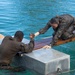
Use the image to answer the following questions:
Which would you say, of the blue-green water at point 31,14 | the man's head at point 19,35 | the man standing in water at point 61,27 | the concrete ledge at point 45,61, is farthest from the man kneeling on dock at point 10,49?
the blue-green water at point 31,14

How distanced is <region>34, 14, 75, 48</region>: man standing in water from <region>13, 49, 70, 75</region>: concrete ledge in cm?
67

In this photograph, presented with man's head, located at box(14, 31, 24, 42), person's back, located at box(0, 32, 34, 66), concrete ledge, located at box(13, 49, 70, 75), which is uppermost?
man's head, located at box(14, 31, 24, 42)

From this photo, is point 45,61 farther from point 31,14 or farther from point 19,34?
point 31,14

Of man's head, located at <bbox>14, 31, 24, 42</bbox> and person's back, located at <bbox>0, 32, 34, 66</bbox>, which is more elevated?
man's head, located at <bbox>14, 31, 24, 42</bbox>

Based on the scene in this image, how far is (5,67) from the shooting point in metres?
7.75

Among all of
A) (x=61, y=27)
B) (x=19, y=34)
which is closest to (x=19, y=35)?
(x=19, y=34)

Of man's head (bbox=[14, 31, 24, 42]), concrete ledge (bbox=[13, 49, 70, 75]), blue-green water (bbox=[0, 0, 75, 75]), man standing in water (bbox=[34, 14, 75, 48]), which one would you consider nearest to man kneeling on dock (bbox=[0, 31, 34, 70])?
man's head (bbox=[14, 31, 24, 42])

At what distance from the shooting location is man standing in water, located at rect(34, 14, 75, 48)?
28.6 ft

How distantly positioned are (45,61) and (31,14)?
8.58m

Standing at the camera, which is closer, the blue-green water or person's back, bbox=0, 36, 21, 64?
person's back, bbox=0, 36, 21, 64

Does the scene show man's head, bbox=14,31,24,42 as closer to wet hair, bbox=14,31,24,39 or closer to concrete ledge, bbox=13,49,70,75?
wet hair, bbox=14,31,24,39

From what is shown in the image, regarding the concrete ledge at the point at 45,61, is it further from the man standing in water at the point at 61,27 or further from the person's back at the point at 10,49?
the man standing in water at the point at 61,27

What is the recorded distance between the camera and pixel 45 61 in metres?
7.41

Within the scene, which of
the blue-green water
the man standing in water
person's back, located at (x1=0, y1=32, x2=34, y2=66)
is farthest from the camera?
the blue-green water
